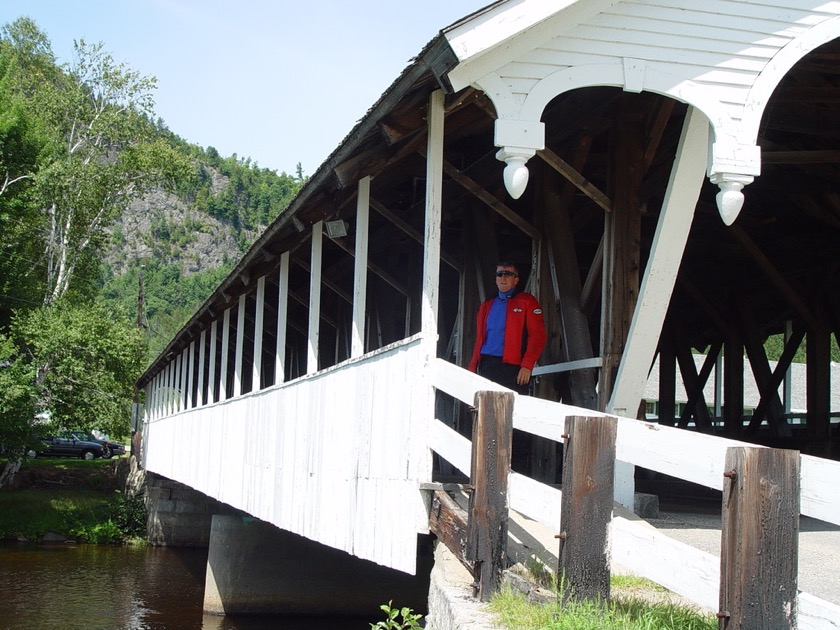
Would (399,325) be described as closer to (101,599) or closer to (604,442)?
(101,599)

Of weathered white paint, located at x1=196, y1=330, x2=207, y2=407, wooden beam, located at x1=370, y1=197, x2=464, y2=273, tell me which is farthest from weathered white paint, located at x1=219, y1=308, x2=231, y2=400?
wooden beam, located at x1=370, y1=197, x2=464, y2=273

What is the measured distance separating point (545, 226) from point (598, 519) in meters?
5.22

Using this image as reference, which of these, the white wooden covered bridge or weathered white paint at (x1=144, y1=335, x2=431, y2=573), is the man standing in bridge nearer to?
the white wooden covered bridge

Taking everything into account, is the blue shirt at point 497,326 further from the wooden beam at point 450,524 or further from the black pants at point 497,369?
the wooden beam at point 450,524

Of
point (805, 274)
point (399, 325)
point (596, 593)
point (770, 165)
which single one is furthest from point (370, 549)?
point (805, 274)

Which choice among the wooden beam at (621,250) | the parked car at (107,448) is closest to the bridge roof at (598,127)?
the wooden beam at (621,250)

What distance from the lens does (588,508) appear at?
406cm

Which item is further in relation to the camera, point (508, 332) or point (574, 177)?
point (574, 177)

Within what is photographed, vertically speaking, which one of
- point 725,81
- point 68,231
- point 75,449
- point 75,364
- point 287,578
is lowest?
point 287,578

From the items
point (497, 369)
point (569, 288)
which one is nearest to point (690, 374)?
point (569, 288)

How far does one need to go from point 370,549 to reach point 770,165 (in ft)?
18.8

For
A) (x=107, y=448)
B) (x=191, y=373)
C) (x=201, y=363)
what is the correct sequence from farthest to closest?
(x=107, y=448) < (x=191, y=373) < (x=201, y=363)

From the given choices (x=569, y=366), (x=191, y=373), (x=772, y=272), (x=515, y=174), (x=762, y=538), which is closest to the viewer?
(x=762, y=538)

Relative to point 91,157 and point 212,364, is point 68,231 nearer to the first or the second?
point 91,157
